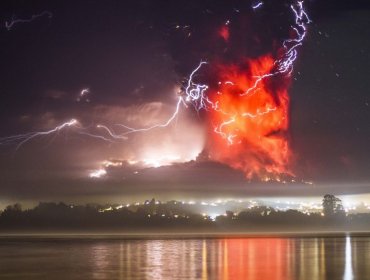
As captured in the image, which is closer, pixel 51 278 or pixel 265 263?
pixel 51 278

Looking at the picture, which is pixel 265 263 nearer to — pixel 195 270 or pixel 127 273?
pixel 195 270

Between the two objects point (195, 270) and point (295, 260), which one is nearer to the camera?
point (195, 270)

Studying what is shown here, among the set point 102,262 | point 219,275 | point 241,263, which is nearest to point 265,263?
point 241,263

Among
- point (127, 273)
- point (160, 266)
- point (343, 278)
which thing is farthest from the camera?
point (160, 266)

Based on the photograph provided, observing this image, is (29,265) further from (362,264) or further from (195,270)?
(362,264)

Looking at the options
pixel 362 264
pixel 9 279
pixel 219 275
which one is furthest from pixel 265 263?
pixel 9 279

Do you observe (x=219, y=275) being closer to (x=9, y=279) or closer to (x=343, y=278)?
(x=343, y=278)

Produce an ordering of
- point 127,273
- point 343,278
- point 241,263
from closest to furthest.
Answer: point 343,278, point 127,273, point 241,263

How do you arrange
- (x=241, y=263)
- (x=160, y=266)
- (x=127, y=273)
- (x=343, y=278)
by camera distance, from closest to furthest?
(x=343, y=278) < (x=127, y=273) < (x=160, y=266) < (x=241, y=263)
